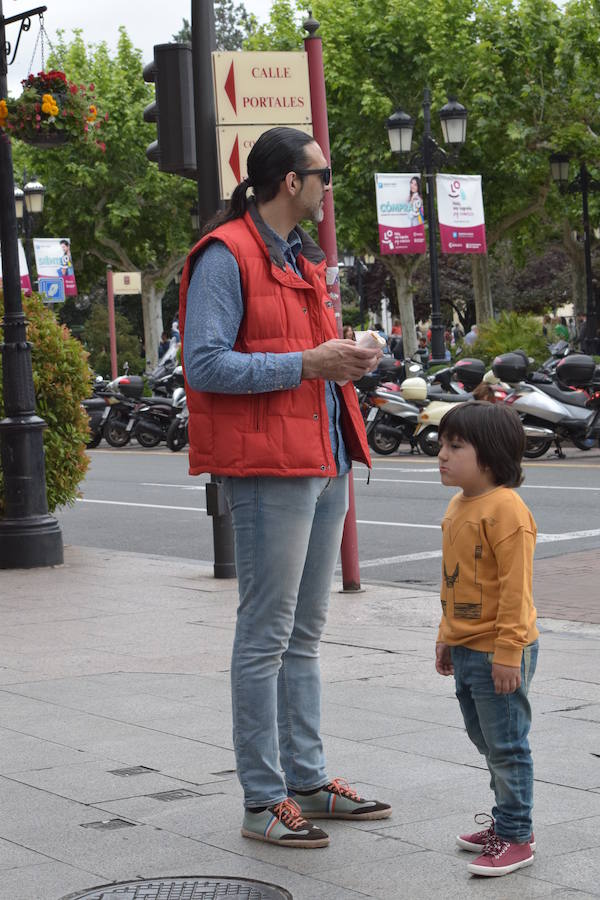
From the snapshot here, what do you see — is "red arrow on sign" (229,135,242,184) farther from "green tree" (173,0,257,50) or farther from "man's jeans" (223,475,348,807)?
"green tree" (173,0,257,50)

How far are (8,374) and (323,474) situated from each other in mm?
6814

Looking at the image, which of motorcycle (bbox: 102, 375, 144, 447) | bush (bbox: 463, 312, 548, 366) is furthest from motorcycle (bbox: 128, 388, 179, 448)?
bush (bbox: 463, 312, 548, 366)

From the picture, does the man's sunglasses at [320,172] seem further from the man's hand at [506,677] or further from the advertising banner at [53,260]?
the advertising banner at [53,260]

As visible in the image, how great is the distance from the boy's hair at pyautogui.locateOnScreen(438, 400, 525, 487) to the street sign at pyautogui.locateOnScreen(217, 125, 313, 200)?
17.8ft

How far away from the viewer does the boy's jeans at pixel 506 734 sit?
372 cm

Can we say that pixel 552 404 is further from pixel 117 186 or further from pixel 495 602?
pixel 117 186

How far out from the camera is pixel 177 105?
31.5 ft

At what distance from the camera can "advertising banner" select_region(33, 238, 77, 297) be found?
29562mm

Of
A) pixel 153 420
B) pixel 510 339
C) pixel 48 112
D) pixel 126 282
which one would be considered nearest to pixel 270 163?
pixel 48 112

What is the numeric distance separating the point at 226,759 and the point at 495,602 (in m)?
1.57

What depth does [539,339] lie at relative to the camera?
25.4 metres

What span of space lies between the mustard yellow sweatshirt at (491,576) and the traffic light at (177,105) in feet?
20.6

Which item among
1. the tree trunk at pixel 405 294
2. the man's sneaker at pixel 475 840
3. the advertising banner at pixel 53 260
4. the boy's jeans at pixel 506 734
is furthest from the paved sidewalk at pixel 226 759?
the tree trunk at pixel 405 294

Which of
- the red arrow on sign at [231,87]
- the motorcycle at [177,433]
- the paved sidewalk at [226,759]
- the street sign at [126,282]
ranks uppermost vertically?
the red arrow on sign at [231,87]
